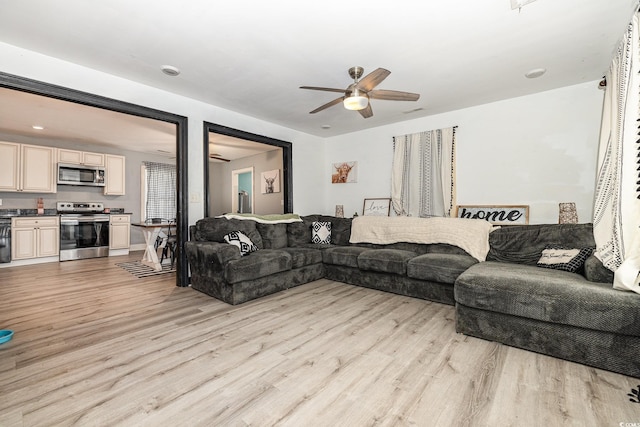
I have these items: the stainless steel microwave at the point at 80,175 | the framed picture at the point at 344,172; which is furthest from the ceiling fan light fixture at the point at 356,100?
the stainless steel microwave at the point at 80,175

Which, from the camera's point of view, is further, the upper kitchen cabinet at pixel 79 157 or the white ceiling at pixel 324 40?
the upper kitchen cabinet at pixel 79 157

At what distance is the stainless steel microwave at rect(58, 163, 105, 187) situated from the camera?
227 inches

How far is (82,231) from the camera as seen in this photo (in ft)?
19.0

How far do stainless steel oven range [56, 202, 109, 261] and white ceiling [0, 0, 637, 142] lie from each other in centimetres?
418

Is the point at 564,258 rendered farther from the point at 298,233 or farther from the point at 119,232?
the point at 119,232

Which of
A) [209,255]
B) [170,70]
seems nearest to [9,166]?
[170,70]

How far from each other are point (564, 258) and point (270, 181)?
5.46 m

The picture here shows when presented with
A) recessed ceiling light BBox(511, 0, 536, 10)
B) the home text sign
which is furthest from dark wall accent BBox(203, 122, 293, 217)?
recessed ceiling light BBox(511, 0, 536, 10)

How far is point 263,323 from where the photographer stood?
255 centimetres

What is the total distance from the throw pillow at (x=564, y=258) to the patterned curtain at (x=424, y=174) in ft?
4.97

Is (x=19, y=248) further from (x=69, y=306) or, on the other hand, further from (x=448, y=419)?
(x=448, y=419)

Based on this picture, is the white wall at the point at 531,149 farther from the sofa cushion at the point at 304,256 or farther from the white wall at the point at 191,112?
the sofa cushion at the point at 304,256

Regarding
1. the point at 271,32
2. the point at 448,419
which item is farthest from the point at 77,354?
the point at 271,32

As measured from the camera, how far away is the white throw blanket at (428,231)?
136 inches
